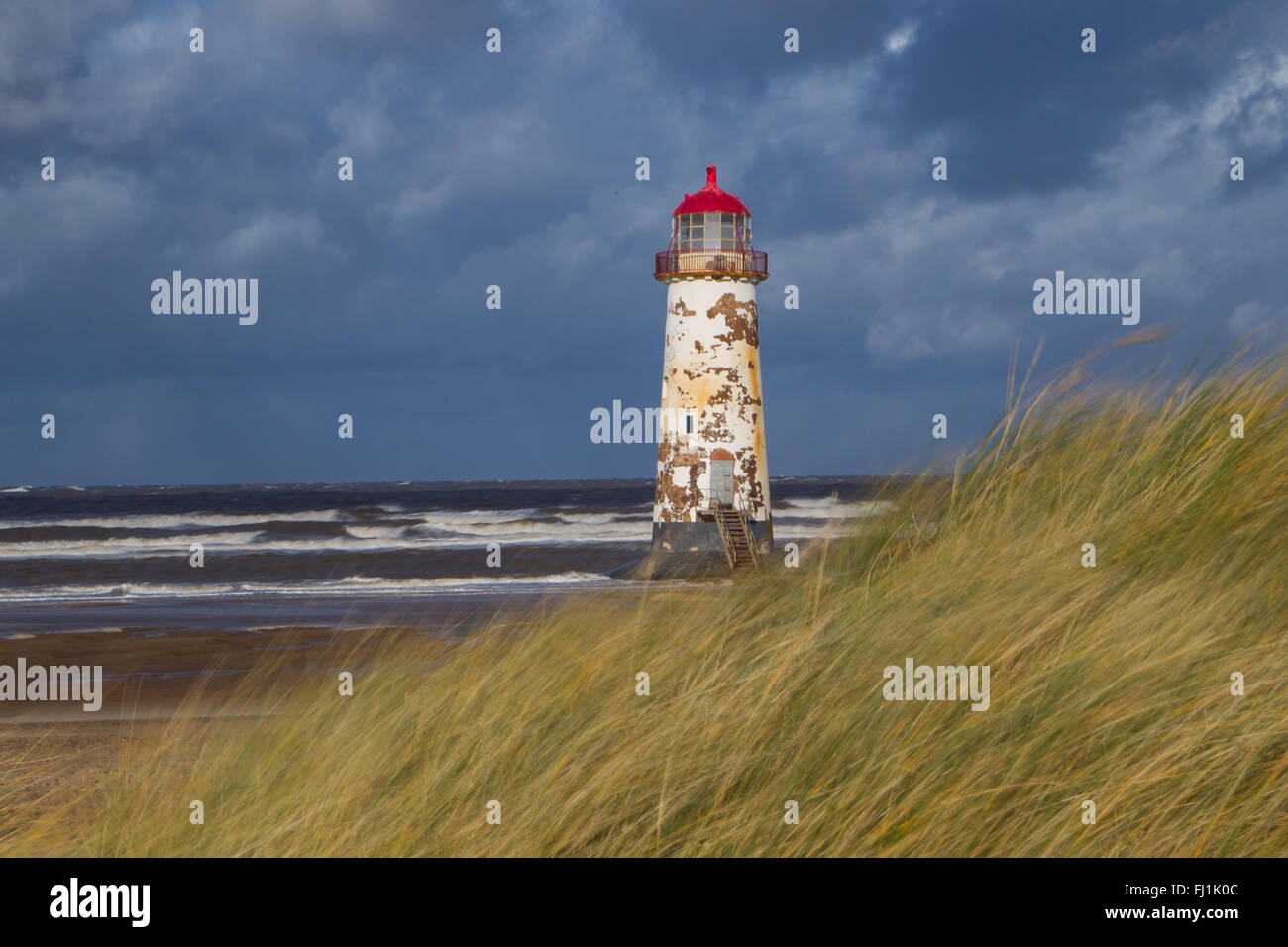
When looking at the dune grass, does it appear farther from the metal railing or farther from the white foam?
the white foam

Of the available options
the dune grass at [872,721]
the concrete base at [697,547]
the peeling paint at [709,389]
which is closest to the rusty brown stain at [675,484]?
the peeling paint at [709,389]

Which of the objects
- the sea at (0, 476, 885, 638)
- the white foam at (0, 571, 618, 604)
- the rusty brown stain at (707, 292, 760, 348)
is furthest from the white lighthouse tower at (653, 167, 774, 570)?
the white foam at (0, 571, 618, 604)

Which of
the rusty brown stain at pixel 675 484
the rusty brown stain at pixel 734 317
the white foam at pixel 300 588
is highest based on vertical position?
the rusty brown stain at pixel 734 317

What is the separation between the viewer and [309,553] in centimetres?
3584

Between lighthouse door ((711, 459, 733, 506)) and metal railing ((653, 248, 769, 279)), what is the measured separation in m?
3.52

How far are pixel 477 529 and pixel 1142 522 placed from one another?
131 feet

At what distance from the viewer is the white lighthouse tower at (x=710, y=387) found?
781 inches

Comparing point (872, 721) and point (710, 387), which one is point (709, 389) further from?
point (872, 721)

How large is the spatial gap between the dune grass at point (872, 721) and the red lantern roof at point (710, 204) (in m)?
16.0

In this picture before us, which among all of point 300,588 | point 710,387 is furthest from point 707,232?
point 300,588

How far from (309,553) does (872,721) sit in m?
35.0

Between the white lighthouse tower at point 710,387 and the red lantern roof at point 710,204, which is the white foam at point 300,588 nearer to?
the white lighthouse tower at point 710,387
